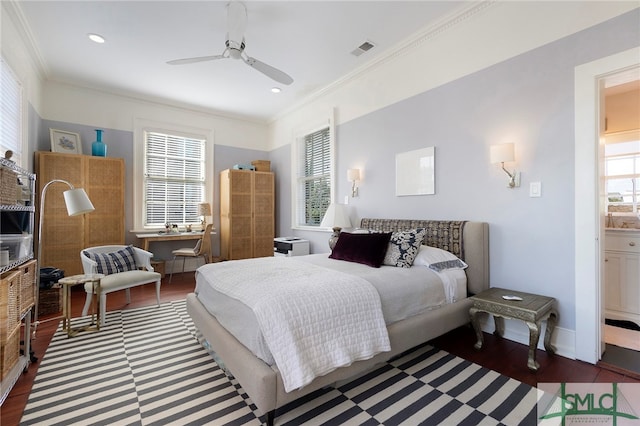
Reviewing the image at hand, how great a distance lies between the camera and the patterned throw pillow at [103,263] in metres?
3.27

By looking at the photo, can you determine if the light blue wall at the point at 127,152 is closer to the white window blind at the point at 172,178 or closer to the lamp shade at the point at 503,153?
the white window blind at the point at 172,178

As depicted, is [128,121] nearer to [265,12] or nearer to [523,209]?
[265,12]

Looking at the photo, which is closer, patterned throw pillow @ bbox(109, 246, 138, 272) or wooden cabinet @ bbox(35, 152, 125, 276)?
patterned throw pillow @ bbox(109, 246, 138, 272)

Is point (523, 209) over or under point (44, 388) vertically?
over

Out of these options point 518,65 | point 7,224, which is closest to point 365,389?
point 7,224

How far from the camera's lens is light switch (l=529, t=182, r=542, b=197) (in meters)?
2.39

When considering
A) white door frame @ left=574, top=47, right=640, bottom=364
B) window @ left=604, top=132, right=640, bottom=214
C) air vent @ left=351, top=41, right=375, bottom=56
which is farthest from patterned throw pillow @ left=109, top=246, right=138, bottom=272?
window @ left=604, top=132, right=640, bottom=214

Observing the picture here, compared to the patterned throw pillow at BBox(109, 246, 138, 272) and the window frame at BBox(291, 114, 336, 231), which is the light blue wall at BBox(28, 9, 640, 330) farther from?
the patterned throw pillow at BBox(109, 246, 138, 272)

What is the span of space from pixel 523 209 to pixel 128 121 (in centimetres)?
572

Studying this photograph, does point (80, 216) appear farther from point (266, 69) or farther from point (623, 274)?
point (623, 274)

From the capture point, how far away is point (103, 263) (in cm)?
330

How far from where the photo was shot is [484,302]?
229 centimetres

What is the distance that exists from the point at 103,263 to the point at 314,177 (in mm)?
3211

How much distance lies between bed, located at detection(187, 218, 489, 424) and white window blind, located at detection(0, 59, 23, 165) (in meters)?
2.47
